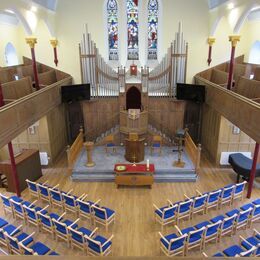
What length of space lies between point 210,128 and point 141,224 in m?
6.83

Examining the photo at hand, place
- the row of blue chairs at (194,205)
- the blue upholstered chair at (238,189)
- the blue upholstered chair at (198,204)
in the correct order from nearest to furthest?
the row of blue chairs at (194,205)
the blue upholstered chair at (198,204)
the blue upholstered chair at (238,189)

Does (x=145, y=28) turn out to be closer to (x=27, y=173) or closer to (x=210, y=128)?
(x=210, y=128)

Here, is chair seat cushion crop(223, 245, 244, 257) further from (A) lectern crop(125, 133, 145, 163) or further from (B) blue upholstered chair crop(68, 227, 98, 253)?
(A) lectern crop(125, 133, 145, 163)

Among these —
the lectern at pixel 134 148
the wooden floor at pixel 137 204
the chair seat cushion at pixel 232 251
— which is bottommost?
the wooden floor at pixel 137 204

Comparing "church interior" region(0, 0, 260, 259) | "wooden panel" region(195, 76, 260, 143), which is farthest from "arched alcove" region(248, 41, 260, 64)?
"wooden panel" region(195, 76, 260, 143)

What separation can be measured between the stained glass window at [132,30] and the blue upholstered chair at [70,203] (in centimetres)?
932

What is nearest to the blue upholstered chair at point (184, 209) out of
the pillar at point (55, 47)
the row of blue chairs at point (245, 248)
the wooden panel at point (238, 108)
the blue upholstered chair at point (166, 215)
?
the blue upholstered chair at point (166, 215)

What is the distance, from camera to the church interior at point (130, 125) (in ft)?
25.3

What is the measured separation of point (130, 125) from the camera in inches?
502

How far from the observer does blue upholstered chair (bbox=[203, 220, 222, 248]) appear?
6752 mm

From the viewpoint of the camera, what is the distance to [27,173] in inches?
420

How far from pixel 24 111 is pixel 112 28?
26.4 ft

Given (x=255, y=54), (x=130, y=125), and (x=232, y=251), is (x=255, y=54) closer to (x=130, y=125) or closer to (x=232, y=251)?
(x=130, y=125)

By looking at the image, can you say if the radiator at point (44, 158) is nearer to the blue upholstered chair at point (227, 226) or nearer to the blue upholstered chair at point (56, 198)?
the blue upholstered chair at point (56, 198)
